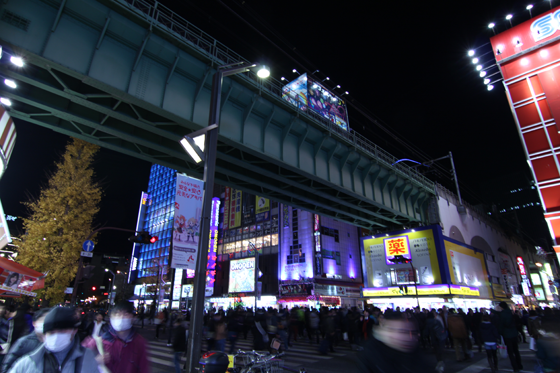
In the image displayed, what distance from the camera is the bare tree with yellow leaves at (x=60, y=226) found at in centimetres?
1672

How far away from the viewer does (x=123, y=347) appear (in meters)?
3.29

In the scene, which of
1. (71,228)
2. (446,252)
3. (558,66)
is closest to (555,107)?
(558,66)

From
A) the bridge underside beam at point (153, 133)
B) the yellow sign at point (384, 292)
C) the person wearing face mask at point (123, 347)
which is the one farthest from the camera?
the yellow sign at point (384, 292)

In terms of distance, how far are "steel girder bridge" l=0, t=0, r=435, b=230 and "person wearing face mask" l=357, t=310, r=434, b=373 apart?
11.1 m

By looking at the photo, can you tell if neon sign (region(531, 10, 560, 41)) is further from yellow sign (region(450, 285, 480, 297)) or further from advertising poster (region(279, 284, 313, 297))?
advertising poster (region(279, 284, 313, 297))

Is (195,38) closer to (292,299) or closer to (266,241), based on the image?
(292,299)

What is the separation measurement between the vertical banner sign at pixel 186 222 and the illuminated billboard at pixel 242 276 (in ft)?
161

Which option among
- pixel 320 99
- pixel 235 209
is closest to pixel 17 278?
pixel 320 99

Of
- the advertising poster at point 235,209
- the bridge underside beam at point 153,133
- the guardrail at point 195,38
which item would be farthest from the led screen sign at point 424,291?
the advertising poster at point 235,209

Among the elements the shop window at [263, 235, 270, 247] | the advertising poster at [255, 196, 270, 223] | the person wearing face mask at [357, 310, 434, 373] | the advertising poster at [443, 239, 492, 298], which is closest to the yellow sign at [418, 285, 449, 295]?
the advertising poster at [443, 239, 492, 298]

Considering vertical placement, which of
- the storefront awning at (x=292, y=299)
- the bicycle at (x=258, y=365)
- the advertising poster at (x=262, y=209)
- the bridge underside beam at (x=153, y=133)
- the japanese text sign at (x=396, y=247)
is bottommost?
the bicycle at (x=258, y=365)

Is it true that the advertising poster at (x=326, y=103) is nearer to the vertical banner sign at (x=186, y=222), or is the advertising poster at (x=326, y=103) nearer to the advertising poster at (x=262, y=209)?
the advertising poster at (x=262, y=209)

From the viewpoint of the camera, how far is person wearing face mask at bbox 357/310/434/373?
2.59 meters

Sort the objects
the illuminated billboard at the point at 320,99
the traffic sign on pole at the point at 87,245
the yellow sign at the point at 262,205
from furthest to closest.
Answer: the yellow sign at the point at 262,205
the illuminated billboard at the point at 320,99
the traffic sign on pole at the point at 87,245
